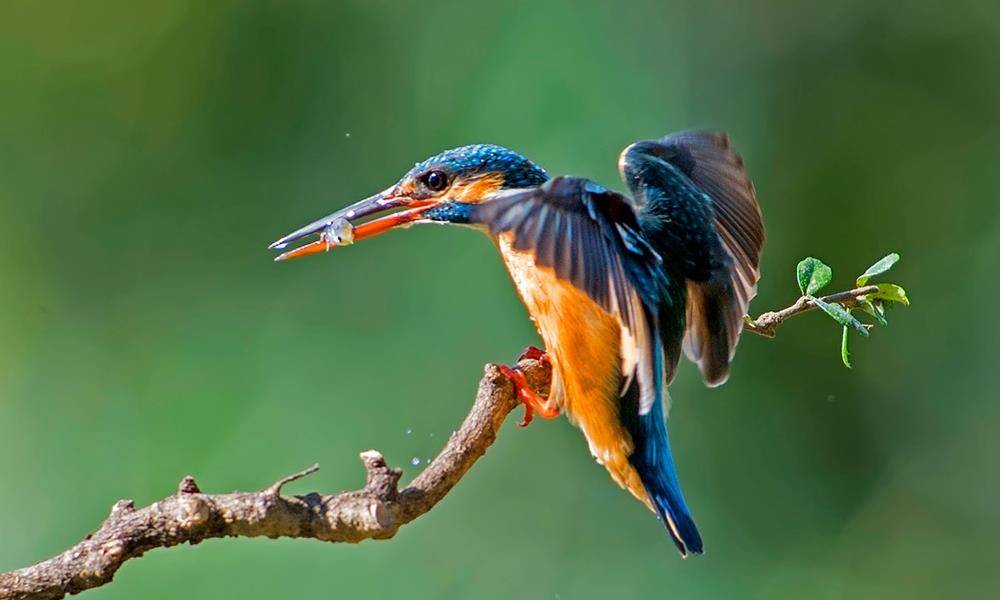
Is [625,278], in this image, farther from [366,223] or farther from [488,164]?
[366,223]

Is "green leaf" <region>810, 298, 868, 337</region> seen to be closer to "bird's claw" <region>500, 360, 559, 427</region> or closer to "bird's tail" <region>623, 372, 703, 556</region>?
"bird's tail" <region>623, 372, 703, 556</region>

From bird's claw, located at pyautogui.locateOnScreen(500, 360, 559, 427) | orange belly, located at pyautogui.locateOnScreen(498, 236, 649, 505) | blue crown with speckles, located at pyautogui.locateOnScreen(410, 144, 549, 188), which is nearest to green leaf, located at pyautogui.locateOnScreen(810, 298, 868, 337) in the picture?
orange belly, located at pyautogui.locateOnScreen(498, 236, 649, 505)

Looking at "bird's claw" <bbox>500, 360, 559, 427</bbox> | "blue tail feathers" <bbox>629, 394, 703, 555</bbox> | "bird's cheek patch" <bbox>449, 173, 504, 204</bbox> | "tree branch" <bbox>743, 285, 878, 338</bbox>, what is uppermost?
"bird's cheek patch" <bbox>449, 173, 504, 204</bbox>

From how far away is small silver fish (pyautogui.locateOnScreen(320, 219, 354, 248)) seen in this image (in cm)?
289

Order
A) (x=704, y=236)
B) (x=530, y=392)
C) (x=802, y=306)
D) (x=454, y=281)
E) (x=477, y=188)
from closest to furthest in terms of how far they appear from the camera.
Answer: (x=802, y=306)
(x=530, y=392)
(x=704, y=236)
(x=477, y=188)
(x=454, y=281)

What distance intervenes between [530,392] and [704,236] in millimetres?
446

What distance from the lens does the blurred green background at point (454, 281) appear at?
4465 millimetres

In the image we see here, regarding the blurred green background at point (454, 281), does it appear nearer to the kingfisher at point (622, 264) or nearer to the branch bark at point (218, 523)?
the kingfisher at point (622, 264)

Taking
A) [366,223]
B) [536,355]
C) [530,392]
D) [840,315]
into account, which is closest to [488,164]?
[366,223]

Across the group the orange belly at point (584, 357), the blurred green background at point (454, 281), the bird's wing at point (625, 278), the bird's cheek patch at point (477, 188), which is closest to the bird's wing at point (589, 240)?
the bird's wing at point (625, 278)

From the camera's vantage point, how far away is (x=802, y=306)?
8.20 ft

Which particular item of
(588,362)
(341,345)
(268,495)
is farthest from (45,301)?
(268,495)

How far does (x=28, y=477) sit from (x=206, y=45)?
5.28 feet

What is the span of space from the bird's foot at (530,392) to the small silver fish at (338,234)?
42cm
